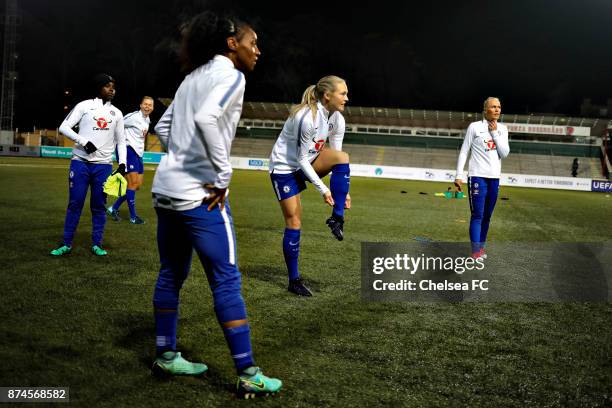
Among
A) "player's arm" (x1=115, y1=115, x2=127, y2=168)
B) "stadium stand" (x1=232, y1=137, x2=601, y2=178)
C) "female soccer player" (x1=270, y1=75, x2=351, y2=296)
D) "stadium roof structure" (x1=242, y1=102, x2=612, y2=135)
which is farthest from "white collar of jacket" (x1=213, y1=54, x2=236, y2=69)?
"stadium roof structure" (x1=242, y1=102, x2=612, y2=135)

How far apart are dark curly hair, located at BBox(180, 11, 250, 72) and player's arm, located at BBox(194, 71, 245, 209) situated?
0.71 ft

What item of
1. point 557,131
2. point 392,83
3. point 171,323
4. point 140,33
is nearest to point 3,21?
point 140,33

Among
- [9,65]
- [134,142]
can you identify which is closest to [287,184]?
[134,142]

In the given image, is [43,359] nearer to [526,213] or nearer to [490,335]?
[490,335]

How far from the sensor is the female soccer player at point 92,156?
255 inches

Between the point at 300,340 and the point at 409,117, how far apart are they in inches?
1972

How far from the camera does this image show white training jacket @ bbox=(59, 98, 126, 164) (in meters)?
6.50

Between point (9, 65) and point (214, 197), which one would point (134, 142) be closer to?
point (214, 197)

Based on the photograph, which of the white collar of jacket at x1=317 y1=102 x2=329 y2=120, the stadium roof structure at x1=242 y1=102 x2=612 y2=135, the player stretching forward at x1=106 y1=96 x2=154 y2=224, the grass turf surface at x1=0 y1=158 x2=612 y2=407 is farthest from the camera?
the stadium roof structure at x1=242 y1=102 x2=612 y2=135

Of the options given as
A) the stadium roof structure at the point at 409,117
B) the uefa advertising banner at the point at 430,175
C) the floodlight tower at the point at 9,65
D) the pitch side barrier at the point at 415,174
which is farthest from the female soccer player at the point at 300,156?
the stadium roof structure at the point at 409,117

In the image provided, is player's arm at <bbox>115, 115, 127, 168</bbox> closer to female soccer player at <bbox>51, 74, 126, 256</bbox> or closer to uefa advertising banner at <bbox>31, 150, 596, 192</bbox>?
female soccer player at <bbox>51, 74, 126, 256</bbox>

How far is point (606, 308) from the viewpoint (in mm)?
5074

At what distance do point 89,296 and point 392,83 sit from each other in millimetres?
68676

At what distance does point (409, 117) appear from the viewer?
51938 mm
